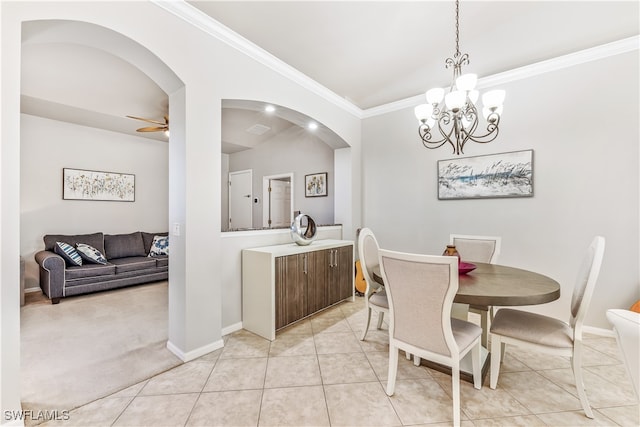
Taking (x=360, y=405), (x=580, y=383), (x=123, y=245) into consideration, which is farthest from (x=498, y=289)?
(x=123, y=245)

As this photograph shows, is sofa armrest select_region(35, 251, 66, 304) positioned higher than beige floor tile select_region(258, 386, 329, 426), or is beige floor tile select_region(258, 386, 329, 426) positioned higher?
sofa armrest select_region(35, 251, 66, 304)

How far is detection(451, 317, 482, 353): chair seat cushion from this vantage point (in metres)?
1.60

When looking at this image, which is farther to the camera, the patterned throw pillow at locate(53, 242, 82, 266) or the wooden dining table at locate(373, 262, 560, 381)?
the patterned throw pillow at locate(53, 242, 82, 266)

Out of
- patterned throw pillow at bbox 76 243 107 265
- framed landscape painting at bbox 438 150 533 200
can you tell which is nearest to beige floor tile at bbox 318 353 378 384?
framed landscape painting at bbox 438 150 533 200

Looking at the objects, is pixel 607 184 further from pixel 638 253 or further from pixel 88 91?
pixel 88 91

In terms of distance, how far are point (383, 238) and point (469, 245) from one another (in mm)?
1442

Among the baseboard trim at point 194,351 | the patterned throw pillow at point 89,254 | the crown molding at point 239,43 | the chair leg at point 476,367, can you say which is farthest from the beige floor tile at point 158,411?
the patterned throw pillow at point 89,254

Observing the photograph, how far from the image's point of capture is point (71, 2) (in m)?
1.59

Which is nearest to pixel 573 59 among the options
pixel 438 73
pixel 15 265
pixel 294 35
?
pixel 438 73

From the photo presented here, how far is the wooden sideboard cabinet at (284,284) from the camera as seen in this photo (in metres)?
2.52

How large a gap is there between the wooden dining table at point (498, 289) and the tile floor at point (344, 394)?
0.33 meters

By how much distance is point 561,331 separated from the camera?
1.68 metres

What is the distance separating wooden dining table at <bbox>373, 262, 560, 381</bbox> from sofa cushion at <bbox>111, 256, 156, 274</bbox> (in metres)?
3.88

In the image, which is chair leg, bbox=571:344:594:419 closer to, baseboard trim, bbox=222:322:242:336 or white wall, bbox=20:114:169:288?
baseboard trim, bbox=222:322:242:336
